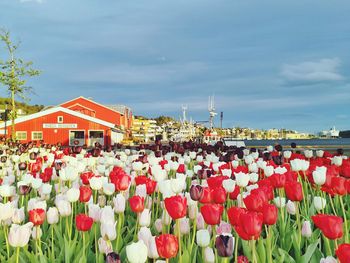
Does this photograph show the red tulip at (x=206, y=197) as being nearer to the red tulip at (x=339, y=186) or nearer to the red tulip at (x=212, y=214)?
the red tulip at (x=212, y=214)

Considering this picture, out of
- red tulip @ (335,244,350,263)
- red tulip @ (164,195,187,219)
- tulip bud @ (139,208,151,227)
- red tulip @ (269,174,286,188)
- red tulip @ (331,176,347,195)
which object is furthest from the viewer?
red tulip @ (269,174,286,188)

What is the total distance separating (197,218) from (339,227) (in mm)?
1160

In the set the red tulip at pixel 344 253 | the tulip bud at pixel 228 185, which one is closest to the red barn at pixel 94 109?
the tulip bud at pixel 228 185

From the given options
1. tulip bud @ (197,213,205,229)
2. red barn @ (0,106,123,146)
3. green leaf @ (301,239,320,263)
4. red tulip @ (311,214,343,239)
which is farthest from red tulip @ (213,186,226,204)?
red barn @ (0,106,123,146)

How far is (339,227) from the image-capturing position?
2.10 m

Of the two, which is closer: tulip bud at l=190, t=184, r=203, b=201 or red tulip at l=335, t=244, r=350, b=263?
red tulip at l=335, t=244, r=350, b=263

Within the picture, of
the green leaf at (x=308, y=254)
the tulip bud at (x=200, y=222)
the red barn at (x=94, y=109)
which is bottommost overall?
the green leaf at (x=308, y=254)

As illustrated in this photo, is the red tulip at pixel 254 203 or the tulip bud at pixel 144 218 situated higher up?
the red tulip at pixel 254 203

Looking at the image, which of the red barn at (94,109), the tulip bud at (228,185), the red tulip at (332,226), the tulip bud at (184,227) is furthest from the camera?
the red barn at (94,109)

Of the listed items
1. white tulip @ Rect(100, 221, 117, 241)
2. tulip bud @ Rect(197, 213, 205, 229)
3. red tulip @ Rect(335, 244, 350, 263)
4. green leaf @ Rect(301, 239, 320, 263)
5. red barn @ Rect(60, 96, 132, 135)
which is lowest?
green leaf @ Rect(301, 239, 320, 263)

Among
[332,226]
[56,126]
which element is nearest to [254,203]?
[332,226]

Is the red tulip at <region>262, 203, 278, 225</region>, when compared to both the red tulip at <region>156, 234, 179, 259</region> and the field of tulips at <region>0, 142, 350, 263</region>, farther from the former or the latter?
the red tulip at <region>156, 234, 179, 259</region>

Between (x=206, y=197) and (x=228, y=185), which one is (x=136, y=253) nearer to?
(x=206, y=197)

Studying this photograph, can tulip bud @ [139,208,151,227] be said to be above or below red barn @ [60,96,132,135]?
below
